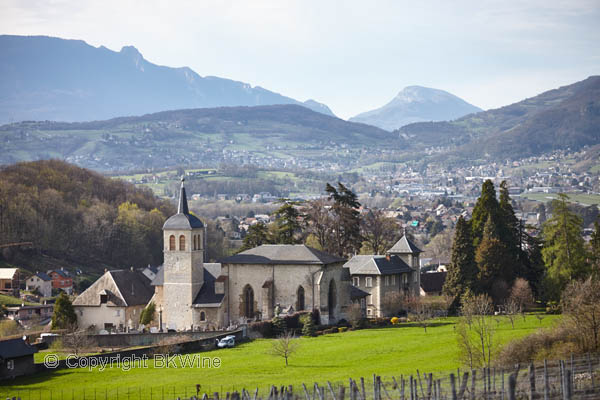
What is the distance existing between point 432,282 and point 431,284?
16.7 inches

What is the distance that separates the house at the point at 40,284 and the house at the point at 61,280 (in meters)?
0.82

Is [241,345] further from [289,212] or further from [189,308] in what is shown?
[289,212]

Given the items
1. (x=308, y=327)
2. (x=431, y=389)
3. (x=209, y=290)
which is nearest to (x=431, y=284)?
(x=209, y=290)

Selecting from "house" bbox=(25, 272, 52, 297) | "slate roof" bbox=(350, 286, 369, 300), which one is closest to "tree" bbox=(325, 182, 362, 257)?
"slate roof" bbox=(350, 286, 369, 300)

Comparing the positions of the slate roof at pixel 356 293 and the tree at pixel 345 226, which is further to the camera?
the tree at pixel 345 226

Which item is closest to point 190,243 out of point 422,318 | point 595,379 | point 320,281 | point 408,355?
point 320,281

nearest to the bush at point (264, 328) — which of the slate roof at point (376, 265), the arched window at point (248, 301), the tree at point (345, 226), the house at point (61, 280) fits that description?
the arched window at point (248, 301)

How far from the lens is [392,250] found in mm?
71500

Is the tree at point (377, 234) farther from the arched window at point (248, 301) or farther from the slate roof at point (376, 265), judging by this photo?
the arched window at point (248, 301)

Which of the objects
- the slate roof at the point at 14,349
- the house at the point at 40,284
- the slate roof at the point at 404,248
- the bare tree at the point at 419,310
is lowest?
the slate roof at the point at 14,349

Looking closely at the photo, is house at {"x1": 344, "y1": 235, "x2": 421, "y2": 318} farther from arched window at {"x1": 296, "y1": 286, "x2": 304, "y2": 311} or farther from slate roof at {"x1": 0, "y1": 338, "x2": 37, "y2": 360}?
slate roof at {"x1": 0, "y1": 338, "x2": 37, "y2": 360}

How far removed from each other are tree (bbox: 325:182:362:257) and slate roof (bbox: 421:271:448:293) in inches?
252

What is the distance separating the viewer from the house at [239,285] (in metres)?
60.1

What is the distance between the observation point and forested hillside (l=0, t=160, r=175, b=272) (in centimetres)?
10725
